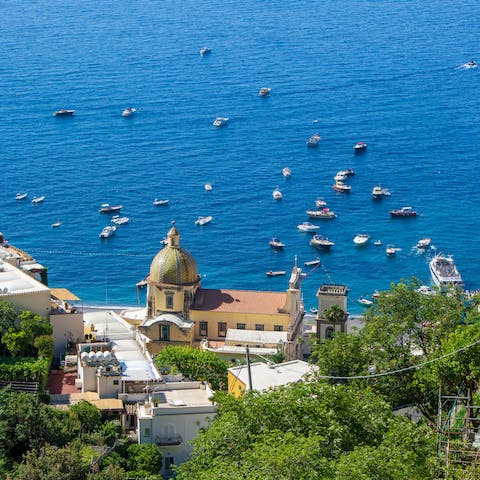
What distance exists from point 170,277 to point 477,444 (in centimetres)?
4932

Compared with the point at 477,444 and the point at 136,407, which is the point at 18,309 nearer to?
the point at 136,407

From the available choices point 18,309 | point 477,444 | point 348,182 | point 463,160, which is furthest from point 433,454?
point 463,160

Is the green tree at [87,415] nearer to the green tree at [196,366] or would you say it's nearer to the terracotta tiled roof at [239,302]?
the green tree at [196,366]

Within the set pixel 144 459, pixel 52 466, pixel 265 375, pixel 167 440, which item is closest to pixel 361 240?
pixel 265 375

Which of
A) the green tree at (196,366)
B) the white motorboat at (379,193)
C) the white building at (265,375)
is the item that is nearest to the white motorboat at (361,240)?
the white motorboat at (379,193)

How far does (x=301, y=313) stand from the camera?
→ 4119 inches

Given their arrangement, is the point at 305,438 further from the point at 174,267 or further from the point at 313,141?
the point at 313,141

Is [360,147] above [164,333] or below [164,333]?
above

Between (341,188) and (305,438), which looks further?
(341,188)

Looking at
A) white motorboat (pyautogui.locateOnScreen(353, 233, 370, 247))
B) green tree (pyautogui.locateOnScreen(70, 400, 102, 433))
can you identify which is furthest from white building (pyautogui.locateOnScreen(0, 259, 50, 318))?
white motorboat (pyautogui.locateOnScreen(353, 233, 370, 247))

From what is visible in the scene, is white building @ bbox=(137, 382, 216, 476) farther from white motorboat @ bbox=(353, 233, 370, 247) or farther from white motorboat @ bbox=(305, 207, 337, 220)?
white motorboat @ bbox=(305, 207, 337, 220)

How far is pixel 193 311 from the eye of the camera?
10206cm

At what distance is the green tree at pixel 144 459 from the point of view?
68.1 meters

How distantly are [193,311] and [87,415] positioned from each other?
3099 centimetres
